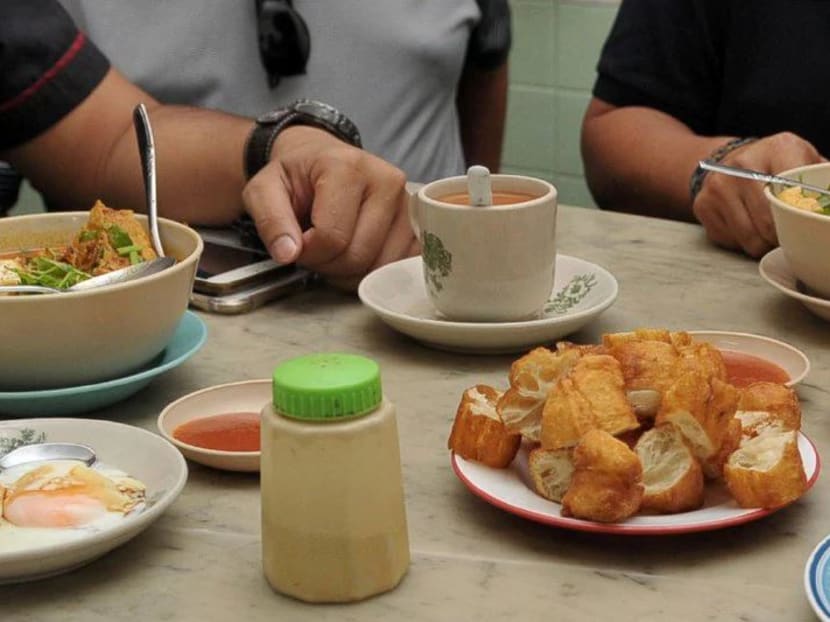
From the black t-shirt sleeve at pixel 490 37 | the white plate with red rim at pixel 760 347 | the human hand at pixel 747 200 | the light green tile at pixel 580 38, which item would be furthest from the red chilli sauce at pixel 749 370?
the light green tile at pixel 580 38

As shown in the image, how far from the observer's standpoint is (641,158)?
1.97m

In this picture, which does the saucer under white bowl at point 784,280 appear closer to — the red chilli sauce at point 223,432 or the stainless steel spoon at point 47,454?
the red chilli sauce at point 223,432

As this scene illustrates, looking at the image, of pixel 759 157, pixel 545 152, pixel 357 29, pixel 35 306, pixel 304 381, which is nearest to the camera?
pixel 304 381

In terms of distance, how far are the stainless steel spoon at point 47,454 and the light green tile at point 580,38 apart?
7.92 feet

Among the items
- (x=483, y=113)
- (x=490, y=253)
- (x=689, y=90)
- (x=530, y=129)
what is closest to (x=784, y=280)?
(x=490, y=253)

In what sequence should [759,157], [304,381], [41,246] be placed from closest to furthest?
1. [304,381]
2. [41,246]
3. [759,157]

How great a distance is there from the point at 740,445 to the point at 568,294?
0.45 meters

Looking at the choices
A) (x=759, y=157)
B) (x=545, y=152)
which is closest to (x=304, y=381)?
(x=759, y=157)

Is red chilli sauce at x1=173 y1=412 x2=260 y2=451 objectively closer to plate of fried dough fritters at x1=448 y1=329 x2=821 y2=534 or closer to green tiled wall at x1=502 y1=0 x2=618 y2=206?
plate of fried dough fritters at x1=448 y1=329 x2=821 y2=534

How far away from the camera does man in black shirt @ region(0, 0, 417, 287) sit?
4.56ft

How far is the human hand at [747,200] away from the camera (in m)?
1.46

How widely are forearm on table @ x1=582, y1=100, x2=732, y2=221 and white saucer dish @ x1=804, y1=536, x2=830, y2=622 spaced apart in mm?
1116

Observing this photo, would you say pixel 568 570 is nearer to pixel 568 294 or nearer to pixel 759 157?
pixel 568 294

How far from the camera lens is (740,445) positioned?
0.87 metres
